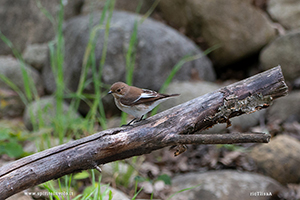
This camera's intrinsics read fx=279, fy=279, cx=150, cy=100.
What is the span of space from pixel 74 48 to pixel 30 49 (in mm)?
2295

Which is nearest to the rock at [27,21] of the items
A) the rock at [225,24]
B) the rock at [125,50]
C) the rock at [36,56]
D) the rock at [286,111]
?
the rock at [36,56]

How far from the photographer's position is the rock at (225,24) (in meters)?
7.21

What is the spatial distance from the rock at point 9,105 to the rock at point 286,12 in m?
7.85

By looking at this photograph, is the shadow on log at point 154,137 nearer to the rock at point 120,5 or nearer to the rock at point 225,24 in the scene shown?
the rock at point 225,24

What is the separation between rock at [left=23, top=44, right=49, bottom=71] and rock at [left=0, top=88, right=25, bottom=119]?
113 cm

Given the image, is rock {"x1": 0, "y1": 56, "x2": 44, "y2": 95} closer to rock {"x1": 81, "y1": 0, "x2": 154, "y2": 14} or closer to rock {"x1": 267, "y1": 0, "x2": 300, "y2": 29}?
rock {"x1": 81, "y1": 0, "x2": 154, "y2": 14}

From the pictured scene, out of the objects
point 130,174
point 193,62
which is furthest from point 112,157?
point 193,62

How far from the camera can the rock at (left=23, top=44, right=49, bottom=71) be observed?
24.8ft

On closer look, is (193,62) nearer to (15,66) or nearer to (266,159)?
(266,159)

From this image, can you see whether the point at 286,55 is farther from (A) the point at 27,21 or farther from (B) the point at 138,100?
(A) the point at 27,21

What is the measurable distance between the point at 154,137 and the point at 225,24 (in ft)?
18.8

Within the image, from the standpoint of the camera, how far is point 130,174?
3.70 meters

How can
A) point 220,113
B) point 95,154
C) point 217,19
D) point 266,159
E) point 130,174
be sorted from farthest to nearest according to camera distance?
1. point 217,19
2. point 266,159
3. point 130,174
4. point 220,113
5. point 95,154

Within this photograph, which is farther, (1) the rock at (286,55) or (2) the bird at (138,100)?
(1) the rock at (286,55)
